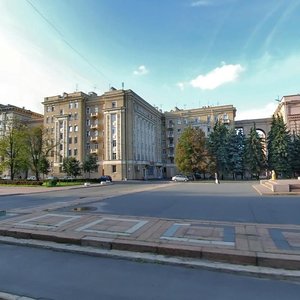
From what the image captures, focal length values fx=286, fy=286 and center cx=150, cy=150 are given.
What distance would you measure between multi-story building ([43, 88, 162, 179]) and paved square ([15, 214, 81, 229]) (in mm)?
53793

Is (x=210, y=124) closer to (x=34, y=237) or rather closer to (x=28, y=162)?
(x=28, y=162)

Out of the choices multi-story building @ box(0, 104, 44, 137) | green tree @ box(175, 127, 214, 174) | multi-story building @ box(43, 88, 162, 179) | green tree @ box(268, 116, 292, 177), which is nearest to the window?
multi-story building @ box(43, 88, 162, 179)

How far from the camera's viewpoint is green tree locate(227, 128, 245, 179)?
57.9 meters

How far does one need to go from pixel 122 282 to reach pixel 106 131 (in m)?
63.9

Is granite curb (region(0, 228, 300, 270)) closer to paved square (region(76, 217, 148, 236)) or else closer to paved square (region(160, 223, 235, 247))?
paved square (region(160, 223, 235, 247))

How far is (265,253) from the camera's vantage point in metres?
5.27

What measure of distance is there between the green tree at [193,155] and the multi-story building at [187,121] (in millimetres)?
19713

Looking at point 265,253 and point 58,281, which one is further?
point 265,253

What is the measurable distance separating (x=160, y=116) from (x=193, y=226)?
8094cm

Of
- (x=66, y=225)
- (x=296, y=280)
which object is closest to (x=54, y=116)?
(x=66, y=225)

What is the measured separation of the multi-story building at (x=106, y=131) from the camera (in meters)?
65.3

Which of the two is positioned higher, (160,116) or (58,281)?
(160,116)

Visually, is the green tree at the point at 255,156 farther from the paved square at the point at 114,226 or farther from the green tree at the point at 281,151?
the paved square at the point at 114,226

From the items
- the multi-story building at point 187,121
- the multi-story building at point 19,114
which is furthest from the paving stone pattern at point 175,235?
the multi-story building at point 19,114
